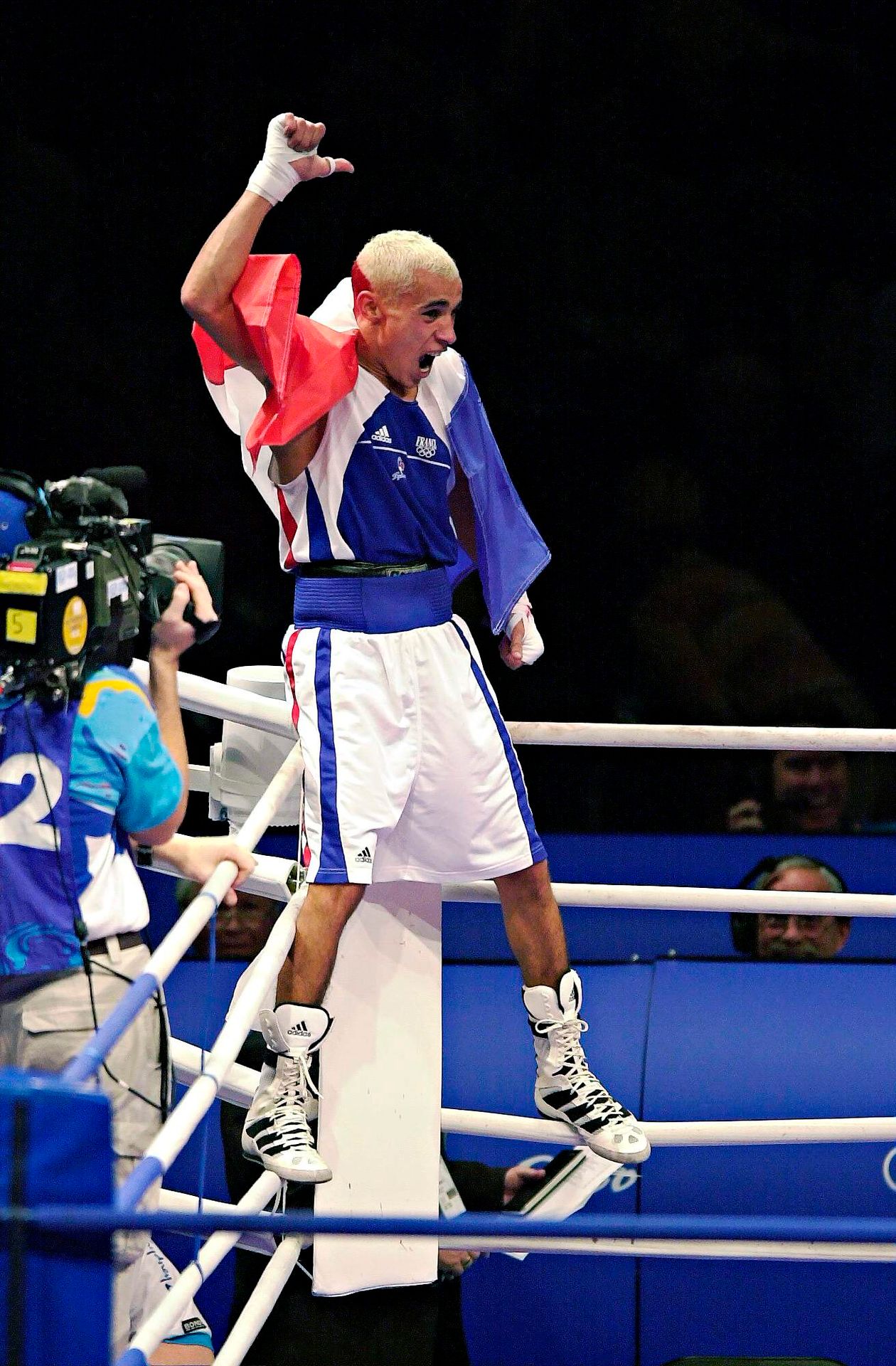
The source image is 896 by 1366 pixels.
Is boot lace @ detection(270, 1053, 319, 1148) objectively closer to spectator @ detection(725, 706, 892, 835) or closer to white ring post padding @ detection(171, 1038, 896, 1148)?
white ring post padding @ detection(171, 1038, 896, 1148)

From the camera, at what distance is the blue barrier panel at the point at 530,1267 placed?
8.62 ft

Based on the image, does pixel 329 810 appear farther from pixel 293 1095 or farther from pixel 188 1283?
pixel 188 1283

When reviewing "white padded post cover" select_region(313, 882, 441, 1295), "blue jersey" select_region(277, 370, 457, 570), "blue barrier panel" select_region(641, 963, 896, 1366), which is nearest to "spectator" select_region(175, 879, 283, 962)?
"blue barrier panel" select_region(641, 963, 896, 1366)

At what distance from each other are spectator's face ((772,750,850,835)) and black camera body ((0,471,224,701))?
95.7 inches

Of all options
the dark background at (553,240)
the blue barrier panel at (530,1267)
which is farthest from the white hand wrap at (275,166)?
the dark background at (553,240)

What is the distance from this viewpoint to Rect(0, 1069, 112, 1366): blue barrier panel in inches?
41.6

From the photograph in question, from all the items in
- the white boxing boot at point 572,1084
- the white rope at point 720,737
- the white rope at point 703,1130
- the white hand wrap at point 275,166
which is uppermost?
the white hand wrap at point 275,166

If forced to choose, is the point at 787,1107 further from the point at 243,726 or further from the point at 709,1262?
the point at 243,726

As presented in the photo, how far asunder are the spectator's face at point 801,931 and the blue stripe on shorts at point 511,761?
1.19 metres

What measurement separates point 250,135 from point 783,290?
1.25 m

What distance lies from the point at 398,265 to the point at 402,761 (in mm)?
561

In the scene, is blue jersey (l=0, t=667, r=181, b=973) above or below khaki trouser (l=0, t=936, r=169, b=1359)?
above

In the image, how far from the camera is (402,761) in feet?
6.48

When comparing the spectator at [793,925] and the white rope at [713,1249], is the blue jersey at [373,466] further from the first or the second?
the spectator at [793,925]
